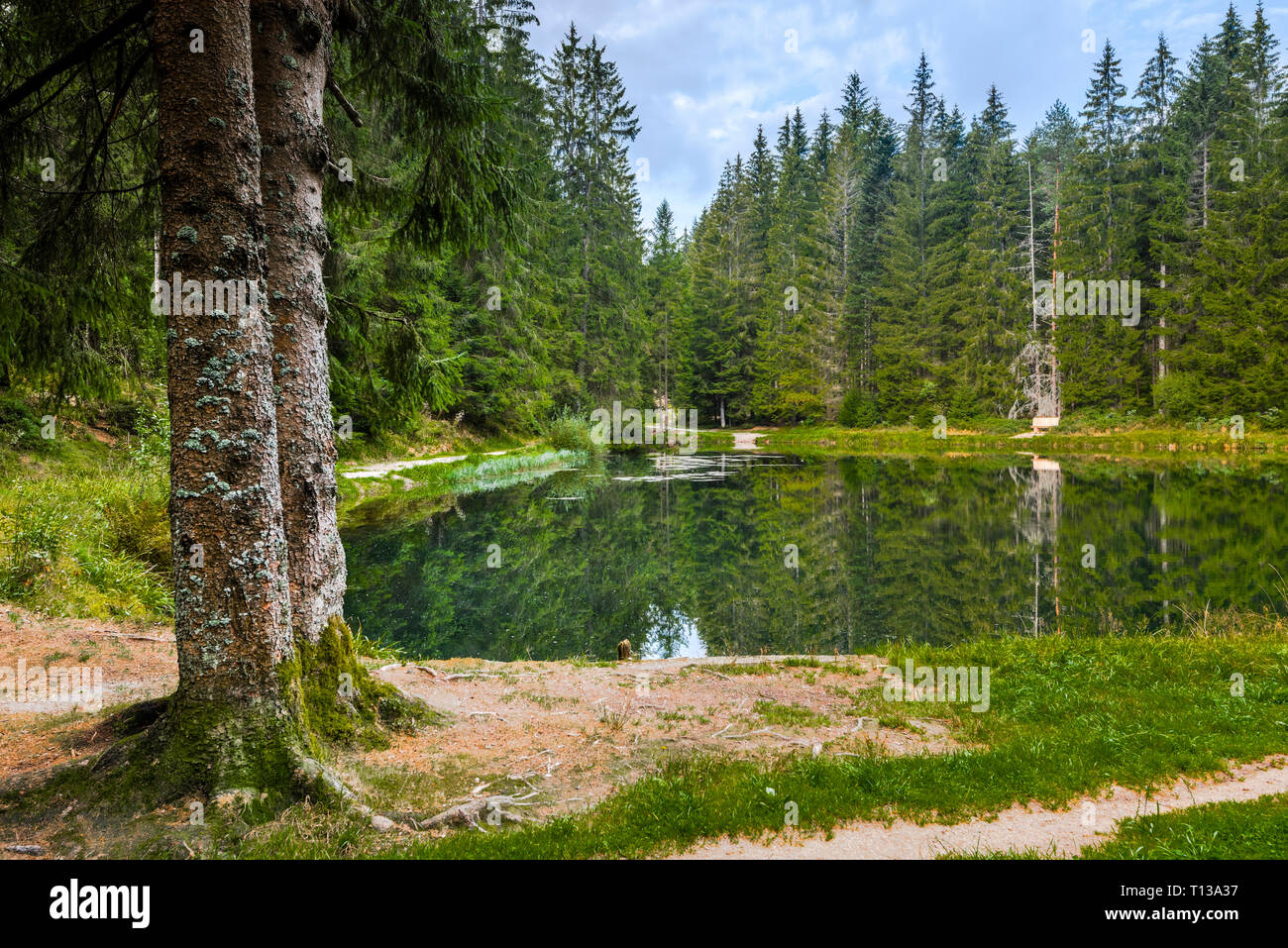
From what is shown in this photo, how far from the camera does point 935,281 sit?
48656 millimetres

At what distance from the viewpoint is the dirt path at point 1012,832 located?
12.4 ft

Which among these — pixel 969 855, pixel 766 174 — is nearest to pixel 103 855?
pixel 969 855

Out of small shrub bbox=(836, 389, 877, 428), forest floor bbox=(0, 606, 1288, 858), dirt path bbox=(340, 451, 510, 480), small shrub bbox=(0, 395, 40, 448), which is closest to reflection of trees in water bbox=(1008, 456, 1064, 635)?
forest floor bbox=(0, 606, 1288, 858)

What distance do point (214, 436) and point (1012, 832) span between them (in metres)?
5.34

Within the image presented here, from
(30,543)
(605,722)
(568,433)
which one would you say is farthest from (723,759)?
(568,433)

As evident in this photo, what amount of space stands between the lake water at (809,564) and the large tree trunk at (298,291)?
5.53m

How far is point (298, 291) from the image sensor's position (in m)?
4.85

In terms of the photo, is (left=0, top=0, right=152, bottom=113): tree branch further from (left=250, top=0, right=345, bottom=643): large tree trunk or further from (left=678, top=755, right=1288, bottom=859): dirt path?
(left=678, top=755, right=1288, bottom=859): dirt path

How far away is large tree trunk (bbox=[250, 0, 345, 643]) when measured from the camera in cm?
475

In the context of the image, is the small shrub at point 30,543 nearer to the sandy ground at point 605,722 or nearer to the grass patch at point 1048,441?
the sandy ground at point 605,722

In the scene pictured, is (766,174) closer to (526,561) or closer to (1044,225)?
(1044,225)

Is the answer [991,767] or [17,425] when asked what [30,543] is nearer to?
[17,425]

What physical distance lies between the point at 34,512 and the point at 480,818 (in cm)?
890

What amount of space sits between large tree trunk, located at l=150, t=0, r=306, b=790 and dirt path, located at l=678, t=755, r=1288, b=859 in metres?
2.65
